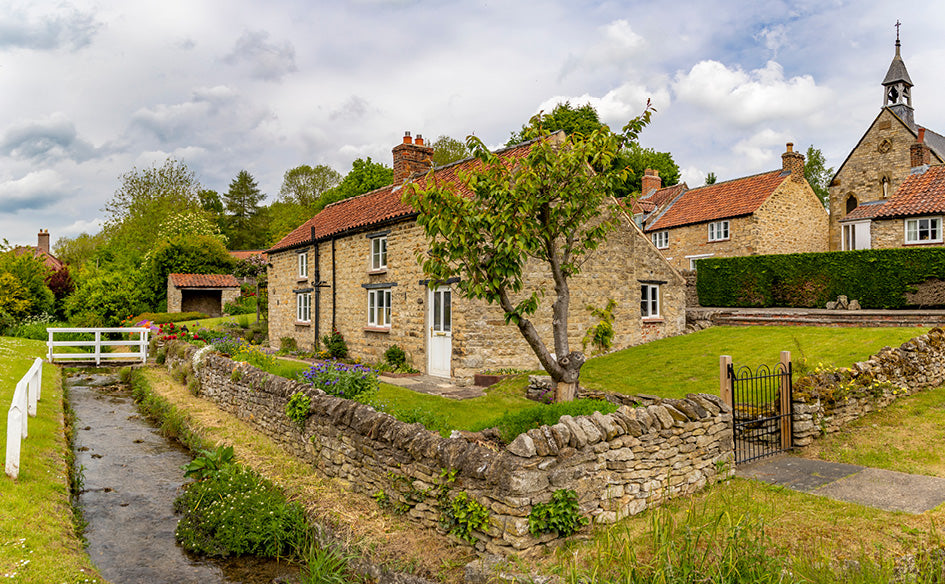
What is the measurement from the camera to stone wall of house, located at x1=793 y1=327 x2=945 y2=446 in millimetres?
9195

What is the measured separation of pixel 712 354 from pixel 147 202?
49931mm

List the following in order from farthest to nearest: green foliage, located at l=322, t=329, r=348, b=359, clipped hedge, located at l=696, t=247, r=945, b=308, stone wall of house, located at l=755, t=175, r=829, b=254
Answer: stone wall of house, located at l=755, t=175, r=829, b=254 → clipped hedge, located at l=696, t=247, r=945, b=308 → green foliage, located at l=322, t=329, r=348, b=359

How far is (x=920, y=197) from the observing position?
2567 centimetres

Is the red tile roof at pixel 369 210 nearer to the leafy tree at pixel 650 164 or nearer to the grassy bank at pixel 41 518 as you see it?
the grassy bank at pixel 41 518

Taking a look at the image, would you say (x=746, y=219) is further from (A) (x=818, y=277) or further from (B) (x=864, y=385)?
(B) (x=864, y=385)

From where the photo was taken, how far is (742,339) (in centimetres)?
1709

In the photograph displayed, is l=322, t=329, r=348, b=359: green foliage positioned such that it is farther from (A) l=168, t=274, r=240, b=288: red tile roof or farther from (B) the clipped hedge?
(A) l=168, t=274, r=240, b=288: red tile roof

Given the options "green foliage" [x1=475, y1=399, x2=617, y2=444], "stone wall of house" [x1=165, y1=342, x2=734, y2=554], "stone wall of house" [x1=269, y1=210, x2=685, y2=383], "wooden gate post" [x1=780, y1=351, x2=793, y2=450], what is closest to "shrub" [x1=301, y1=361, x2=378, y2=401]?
"stone wall of house" [x1=165, y1=342, x2=734, y2=554]

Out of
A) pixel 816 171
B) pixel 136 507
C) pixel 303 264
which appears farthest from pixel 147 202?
pixel 816 171

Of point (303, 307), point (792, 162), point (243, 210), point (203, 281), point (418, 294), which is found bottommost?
point (303, 307)

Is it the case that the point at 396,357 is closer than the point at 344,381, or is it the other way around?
the point at 344,381

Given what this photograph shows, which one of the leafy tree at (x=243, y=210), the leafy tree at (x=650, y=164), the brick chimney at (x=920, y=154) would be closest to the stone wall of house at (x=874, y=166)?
the brick chimney at (x=920, y=154)

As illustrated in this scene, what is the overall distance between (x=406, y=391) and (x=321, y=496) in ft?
18.0

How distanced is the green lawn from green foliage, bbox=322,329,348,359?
8.30 m
